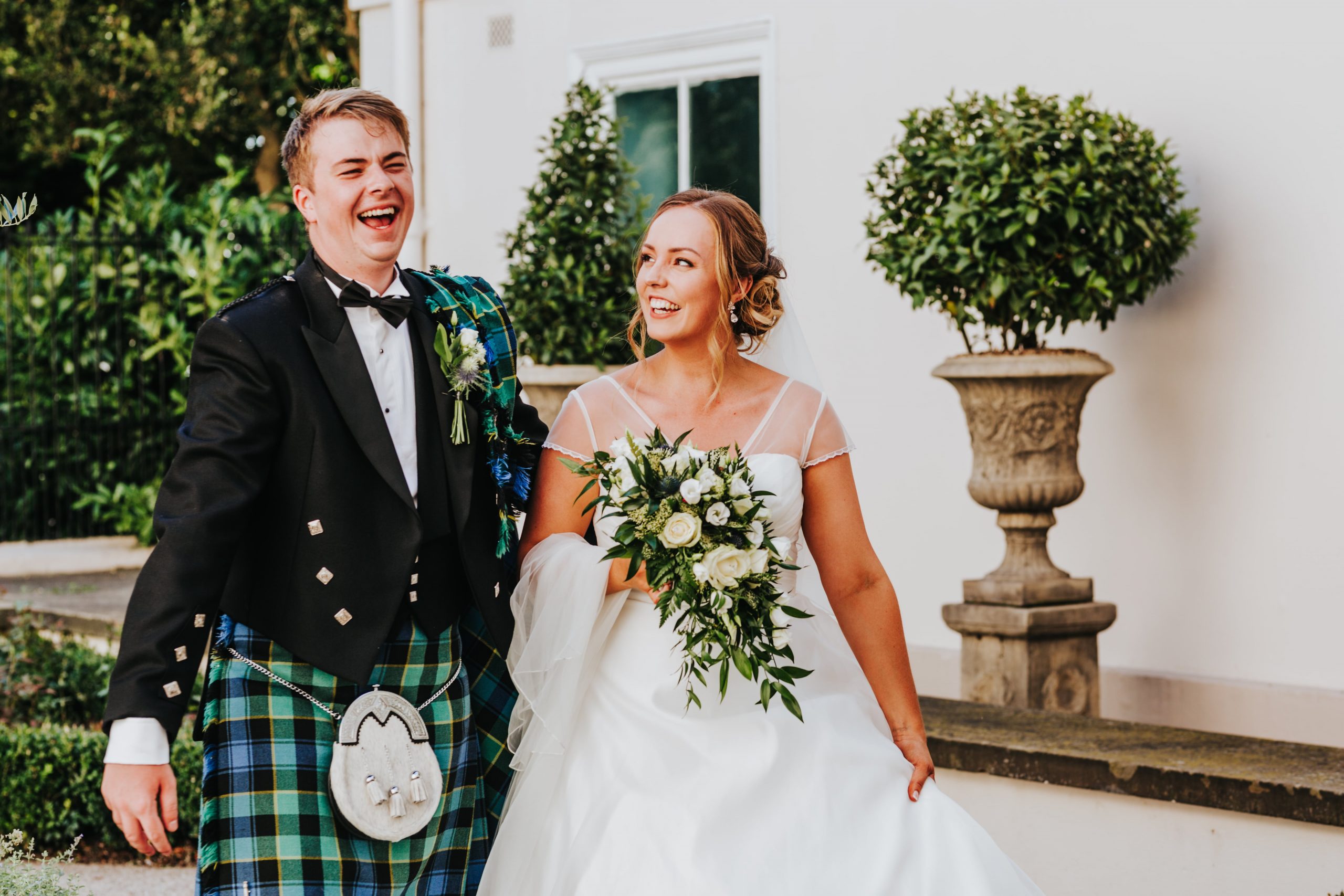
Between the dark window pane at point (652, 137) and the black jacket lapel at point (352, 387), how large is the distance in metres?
4.26

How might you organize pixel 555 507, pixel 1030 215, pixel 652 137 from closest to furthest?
pixel 555 507 < pixel 1030 215 < pixel 652 137

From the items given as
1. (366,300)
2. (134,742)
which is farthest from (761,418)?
(134,742)

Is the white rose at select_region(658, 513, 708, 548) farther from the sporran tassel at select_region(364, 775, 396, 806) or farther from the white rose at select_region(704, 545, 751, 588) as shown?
the sporran tassel at select_region(364, 775, 396, 806)

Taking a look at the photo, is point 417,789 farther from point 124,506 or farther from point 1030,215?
point 124,506

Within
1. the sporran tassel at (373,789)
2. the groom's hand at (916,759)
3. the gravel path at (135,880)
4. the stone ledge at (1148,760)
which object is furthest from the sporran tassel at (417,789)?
the gravel path at (135,880)

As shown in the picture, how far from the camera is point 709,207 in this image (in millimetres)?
2848

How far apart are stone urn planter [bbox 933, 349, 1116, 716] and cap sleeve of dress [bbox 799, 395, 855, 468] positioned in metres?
1.85

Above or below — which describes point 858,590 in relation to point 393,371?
below

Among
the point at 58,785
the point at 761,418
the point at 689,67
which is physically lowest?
the point at 58,785

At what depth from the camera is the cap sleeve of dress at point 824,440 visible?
287cm

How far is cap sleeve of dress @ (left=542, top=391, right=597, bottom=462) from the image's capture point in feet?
9.35

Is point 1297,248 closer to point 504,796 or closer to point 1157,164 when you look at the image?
point 1157,164

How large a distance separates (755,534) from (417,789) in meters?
0.73

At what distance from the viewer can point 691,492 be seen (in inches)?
95.4
